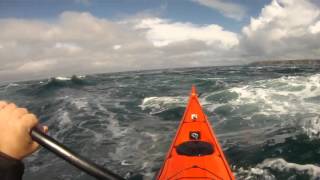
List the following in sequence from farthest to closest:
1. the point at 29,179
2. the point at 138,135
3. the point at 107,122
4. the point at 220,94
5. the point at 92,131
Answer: the point at 220,94, the point at 107,122, the point at 92,131, the point at 138,135, the point at 29,179

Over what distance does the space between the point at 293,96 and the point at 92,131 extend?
16897 millimetres

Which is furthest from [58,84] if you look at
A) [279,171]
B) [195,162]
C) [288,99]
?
[195,162]

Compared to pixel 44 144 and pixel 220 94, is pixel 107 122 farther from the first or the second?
pixel 44 144

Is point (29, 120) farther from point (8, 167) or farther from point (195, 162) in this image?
point (195, 162)

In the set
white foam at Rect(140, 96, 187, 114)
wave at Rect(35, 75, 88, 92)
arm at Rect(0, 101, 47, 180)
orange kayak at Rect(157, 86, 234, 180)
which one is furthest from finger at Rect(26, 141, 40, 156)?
wave at Rect(35, 75, 88, 92)

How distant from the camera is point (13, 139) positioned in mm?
1337

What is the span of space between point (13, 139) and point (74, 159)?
287 millimetres

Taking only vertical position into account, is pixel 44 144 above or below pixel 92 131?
above

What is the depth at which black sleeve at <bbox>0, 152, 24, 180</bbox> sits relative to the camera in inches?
52.0

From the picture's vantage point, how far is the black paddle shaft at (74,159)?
1317 mm

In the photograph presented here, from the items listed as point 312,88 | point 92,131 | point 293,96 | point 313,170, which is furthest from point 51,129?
point 312,88

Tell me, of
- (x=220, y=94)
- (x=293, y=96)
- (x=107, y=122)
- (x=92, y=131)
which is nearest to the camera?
(x=92, y=131)

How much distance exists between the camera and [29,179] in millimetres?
12078

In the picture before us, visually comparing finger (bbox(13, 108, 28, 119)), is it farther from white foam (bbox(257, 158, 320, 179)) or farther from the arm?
white foam (bbox(257, 158, 320, 179))
